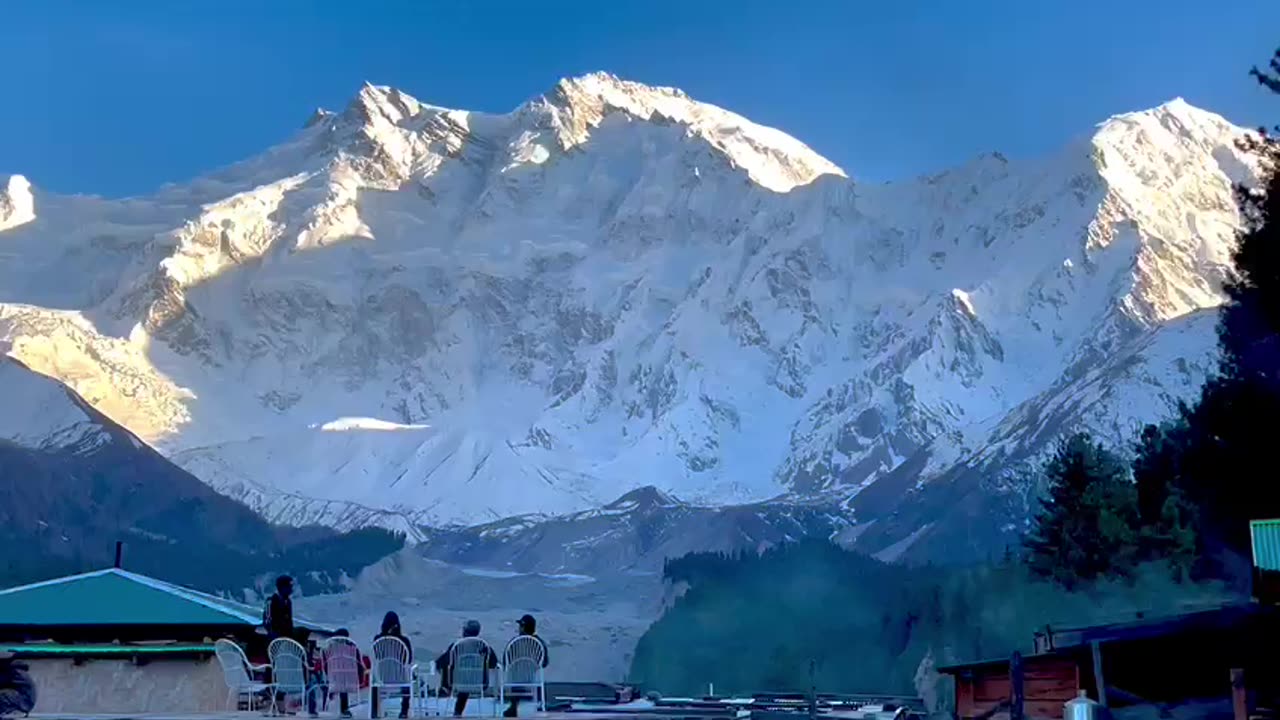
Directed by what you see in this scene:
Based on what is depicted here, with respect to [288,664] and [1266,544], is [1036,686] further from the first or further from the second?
[288,664]

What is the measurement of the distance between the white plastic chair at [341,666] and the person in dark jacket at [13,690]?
2.68 m

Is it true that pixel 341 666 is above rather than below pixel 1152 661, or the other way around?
below

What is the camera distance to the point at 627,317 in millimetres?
169750

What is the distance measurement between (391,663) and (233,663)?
1.43 metres

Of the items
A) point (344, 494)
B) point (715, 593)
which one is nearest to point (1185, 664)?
point (715, 593)

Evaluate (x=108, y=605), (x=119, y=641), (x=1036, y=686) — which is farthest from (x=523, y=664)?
(x=1036, y=686)

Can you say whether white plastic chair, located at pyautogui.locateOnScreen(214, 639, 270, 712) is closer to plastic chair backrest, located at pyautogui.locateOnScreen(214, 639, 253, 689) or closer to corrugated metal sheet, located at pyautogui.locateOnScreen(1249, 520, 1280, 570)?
plastic chair backrest, located at pyautogui.locateOnScreen(214, 639, 253, 689)

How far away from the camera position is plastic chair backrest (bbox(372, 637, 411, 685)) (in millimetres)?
15453

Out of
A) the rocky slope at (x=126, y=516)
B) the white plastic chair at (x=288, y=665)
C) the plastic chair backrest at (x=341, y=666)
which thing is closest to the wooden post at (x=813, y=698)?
the plastic chair backrest at (x=341, y=666)

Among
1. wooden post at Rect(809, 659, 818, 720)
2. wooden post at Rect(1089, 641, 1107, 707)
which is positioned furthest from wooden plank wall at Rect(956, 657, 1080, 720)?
wooden post at Rect(809, 659, 818, 720)

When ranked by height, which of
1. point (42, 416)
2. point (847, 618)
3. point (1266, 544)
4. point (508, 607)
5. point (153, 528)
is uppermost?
point (42, 416)

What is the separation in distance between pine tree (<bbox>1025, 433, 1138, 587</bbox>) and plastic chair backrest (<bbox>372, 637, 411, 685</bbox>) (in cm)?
2587

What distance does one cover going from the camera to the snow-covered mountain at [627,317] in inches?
5458

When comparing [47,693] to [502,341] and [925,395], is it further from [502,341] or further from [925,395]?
[502,341]
